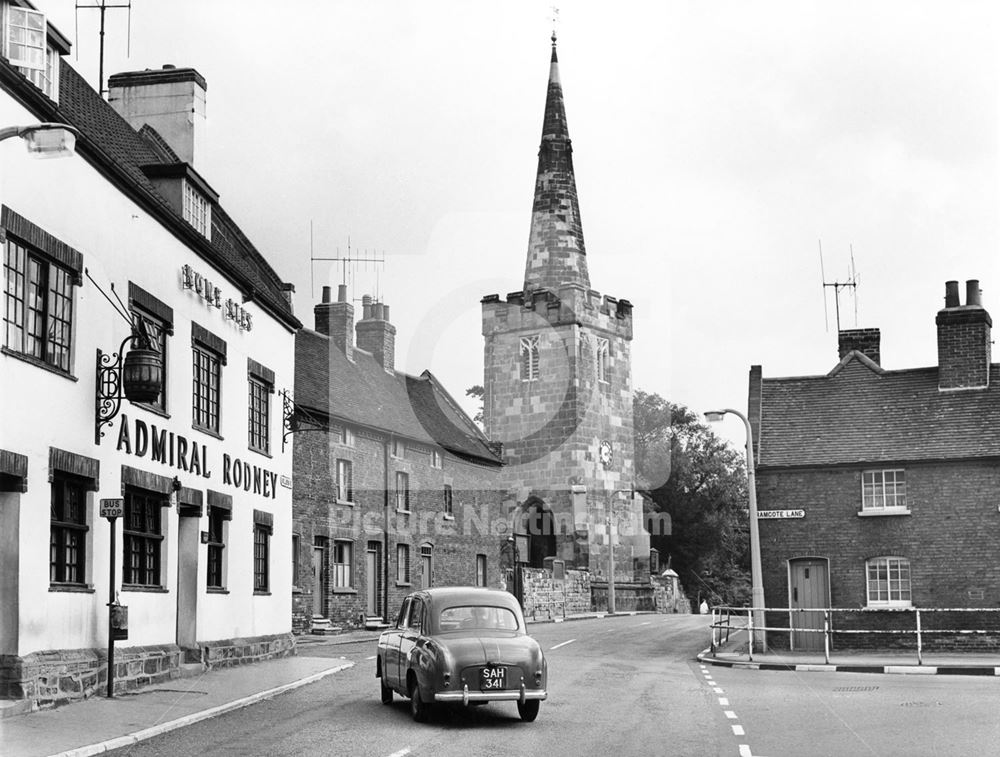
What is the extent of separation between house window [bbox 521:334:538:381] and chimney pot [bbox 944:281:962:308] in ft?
111

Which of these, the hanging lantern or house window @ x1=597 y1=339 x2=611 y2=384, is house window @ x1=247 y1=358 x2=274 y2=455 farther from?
house window @ x1=597 y1=339 x2=611 y2=384

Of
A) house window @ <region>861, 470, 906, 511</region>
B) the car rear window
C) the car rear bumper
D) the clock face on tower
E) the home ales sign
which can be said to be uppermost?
the clock face on tower

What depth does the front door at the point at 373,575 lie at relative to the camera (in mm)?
42625

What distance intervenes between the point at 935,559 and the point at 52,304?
74.2 feet

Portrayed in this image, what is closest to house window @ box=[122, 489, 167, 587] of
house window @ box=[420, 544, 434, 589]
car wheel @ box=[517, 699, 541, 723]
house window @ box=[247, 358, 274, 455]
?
house window @ box=[247, 358, 274, 455]

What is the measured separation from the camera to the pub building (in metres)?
16.5

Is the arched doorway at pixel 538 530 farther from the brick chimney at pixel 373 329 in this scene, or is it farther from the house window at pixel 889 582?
the house window at pixel 889 582

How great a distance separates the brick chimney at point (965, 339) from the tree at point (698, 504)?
42.7 metres

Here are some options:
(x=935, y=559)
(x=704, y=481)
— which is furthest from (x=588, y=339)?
(x=935, y=559)

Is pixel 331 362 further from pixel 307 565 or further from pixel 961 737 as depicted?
pixel 961 737

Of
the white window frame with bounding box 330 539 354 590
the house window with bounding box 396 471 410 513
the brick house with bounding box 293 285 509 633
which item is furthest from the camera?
the house window with bounding box 396 471 410 513

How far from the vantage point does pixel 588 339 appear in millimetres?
66312

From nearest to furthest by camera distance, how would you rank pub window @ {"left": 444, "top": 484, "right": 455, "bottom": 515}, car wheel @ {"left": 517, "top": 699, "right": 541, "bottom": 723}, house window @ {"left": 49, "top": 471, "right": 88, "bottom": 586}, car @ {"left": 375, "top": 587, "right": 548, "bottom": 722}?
1. car @ {"left": 375, "top": 587, "right": 548, "bottom": 722}
2. car wheel @ {"left": 517, "top": 699, "right": 541, "bottom": 723}
3. house window @ {"left": 49, "top": 471, "right": 88, "bottom": 586}
4. pub window @ {"left": 444, "top": 484, "right": 455, "bottom": 515}

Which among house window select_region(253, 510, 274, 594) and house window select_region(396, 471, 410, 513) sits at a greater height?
house window select_region(396, 471, 410, 513)
